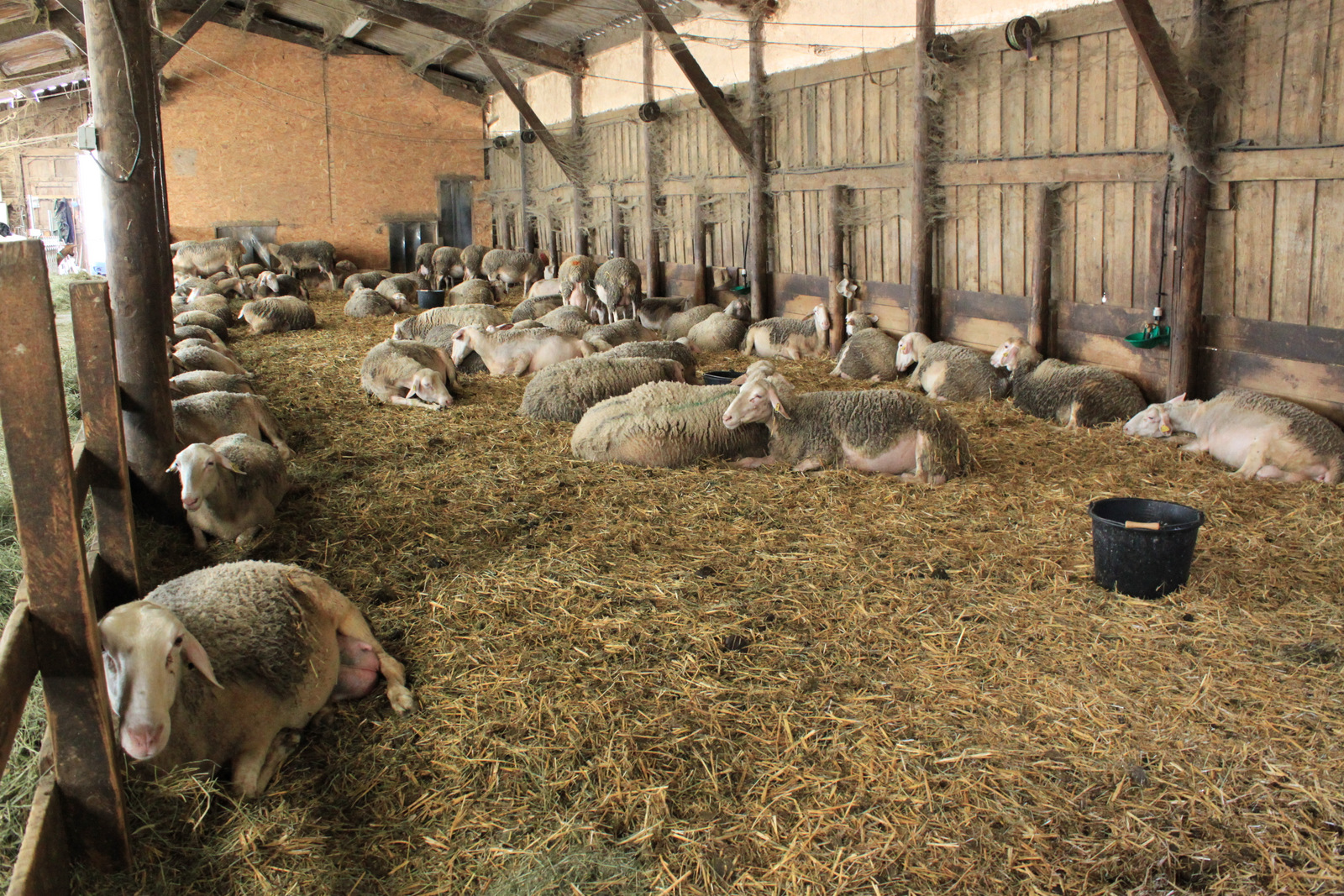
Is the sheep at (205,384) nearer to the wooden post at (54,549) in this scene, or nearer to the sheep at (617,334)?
the sheep at (617,334)

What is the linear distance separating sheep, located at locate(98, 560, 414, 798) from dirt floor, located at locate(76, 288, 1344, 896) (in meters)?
0.13

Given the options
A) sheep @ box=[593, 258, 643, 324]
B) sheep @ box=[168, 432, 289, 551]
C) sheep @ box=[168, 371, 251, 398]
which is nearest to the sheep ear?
sheep @ box=[168, 432, 289, 551]

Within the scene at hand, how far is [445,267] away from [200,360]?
12267 mm

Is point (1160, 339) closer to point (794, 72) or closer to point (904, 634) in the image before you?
point (904, 634)

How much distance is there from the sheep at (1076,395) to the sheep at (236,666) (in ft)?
20.3

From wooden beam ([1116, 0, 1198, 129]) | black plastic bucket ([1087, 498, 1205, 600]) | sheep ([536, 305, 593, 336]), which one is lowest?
black plastic bucket ([1087, 498, 1205, 600])

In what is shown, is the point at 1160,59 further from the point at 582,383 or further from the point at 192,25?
the point at 192,25

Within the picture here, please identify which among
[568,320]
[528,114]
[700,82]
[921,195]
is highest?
[528,114]

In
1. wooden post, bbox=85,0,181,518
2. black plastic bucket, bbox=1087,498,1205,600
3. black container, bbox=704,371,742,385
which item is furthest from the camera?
black container, bbox=704,371,742,385

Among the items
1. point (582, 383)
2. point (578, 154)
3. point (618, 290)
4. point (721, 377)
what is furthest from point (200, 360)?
point (578, 154)

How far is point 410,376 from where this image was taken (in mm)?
9344

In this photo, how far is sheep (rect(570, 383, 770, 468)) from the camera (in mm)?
6859

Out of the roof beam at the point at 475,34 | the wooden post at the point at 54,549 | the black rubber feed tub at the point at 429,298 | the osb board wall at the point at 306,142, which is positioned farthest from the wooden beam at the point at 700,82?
the osb board wall at the point at 306,142

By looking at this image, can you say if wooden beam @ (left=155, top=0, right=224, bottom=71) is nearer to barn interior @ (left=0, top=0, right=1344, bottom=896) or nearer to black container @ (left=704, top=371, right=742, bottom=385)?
barn interior @ (left=0, top=0, right=1344, bottom=896)
